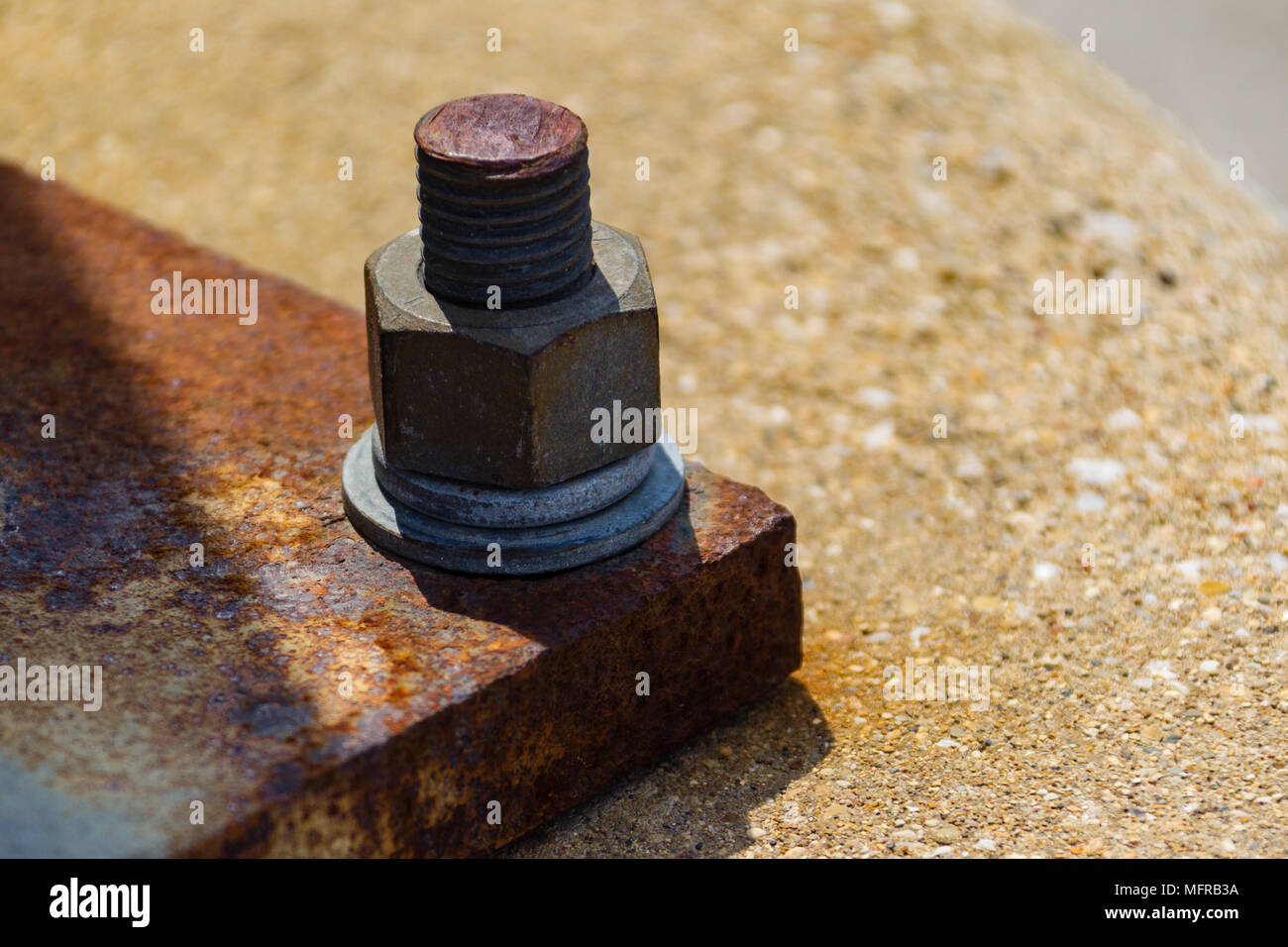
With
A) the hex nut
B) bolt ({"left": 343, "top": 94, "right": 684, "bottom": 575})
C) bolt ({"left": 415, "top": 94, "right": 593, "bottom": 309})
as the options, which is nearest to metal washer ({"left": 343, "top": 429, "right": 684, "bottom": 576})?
bolt ({"left": 343, "top": 94, "right": 684, "bottom": 575})

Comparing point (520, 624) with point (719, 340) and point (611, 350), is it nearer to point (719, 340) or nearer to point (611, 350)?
point (611, 350)

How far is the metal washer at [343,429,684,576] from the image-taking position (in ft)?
8.96

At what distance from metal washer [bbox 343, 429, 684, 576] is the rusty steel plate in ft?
0.11

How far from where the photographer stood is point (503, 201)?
8.34ft

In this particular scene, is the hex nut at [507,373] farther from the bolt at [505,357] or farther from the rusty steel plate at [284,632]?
the rusty steel plate at [284,632]

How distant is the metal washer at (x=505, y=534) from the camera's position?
2.73m

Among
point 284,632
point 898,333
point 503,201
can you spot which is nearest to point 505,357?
point 503,201

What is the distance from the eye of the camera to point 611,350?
2.69 m

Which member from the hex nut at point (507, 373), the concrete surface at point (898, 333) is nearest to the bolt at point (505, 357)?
the hex nut at point (507, 373)

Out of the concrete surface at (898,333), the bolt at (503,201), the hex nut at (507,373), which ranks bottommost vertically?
the concrete surface at (898,333)

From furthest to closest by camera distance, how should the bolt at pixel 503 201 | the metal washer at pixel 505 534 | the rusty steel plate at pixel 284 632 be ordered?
the metal washer at pixel 505 534 < the bolt at pixel 503 201 < the rusty steel plate at pixel 284 632

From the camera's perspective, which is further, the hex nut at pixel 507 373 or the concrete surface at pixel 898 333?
the concrete surface at pixel 898 333

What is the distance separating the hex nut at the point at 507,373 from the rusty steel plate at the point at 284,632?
24 centimetres
